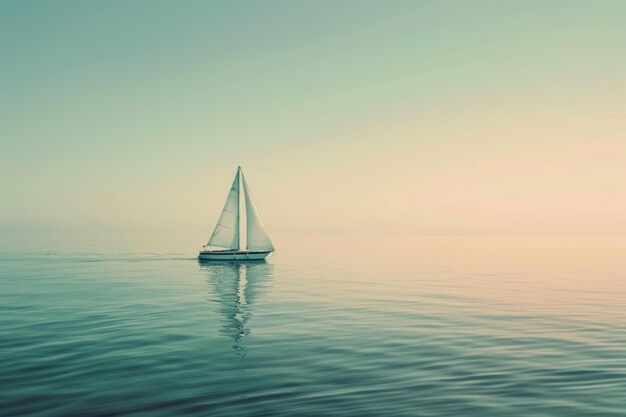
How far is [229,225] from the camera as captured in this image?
92.6 metres

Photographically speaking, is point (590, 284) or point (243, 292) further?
point (590, 284)

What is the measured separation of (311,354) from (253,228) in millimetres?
73756

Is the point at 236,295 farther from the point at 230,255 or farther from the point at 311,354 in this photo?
the point at 230,255

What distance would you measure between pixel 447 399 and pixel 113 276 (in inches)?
2262

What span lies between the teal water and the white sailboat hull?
45.1 meters

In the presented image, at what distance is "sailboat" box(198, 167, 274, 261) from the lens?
302 feet

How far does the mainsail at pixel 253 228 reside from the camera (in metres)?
93.8

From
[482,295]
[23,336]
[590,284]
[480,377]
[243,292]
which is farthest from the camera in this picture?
[590,284]

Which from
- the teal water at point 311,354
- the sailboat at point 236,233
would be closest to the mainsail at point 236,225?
the sailboat at point 236,233

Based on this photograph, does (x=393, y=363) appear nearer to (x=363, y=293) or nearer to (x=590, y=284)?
(x=363, y=293)

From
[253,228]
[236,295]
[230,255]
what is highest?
[253,228]

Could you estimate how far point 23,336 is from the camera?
83.2 feet

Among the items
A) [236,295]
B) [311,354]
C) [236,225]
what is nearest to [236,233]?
[236,225]

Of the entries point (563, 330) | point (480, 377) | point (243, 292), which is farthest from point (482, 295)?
point (480, 377)
